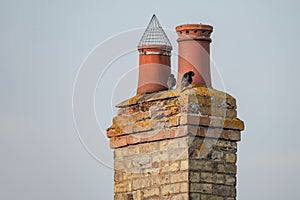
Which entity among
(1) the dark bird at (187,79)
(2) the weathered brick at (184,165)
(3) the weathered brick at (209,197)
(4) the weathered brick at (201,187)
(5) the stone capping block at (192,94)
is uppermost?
(1) the dark bird at (187,79)

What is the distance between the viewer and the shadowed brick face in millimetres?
10164

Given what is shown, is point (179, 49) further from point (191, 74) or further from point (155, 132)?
point (155, 132)

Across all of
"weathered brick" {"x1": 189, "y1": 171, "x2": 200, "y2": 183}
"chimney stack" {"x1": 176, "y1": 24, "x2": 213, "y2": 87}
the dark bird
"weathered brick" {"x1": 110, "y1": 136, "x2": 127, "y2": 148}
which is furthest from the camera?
"weathered brick" {"x1": 110, "y1": 136, "x2": 127, "y2": 148}

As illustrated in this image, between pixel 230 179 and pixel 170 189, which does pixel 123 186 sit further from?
pixel 230 179

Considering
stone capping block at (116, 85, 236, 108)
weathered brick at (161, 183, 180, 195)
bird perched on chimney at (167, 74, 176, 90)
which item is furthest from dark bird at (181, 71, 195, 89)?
weathered brick at (161, 183, 180, 195)

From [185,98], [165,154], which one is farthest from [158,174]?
[185,98]

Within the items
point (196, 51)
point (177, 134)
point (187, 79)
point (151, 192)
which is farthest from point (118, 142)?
point (196, 51)

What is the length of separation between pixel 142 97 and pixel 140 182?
989 millimetres

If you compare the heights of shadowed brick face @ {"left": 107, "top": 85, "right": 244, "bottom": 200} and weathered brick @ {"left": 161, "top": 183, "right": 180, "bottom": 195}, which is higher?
shadowed brick face @ {"left": 107, "top": 85, "right": 244, "bottom": 200}

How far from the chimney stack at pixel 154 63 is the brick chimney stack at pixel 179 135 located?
1 cm

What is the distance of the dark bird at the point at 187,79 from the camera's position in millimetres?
10523

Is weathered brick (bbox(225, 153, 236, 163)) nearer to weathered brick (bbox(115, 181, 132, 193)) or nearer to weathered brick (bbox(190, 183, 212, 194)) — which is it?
weathered brick (bbox(190, 183, 212, 194))

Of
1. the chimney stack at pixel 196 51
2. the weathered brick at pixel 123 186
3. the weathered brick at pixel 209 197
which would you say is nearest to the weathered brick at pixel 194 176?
the weathered brick at pixel 209 197

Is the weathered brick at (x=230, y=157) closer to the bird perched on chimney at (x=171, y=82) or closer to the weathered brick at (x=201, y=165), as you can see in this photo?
the weathered brick at (x=201, y=165)
